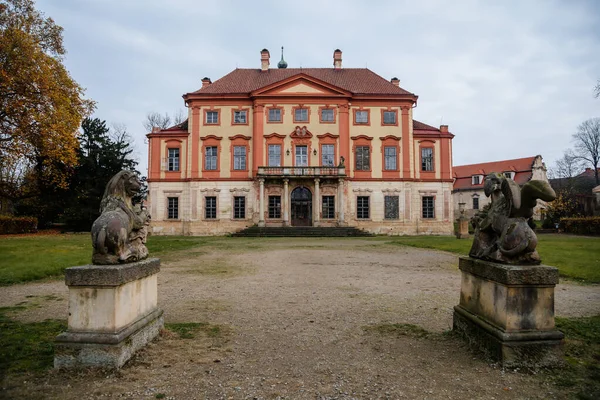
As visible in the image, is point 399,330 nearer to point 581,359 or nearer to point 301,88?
point 581,359

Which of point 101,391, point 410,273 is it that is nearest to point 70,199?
point 410,273

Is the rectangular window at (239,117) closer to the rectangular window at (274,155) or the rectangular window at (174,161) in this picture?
the rectangular window at (274,155)

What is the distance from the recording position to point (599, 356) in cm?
395

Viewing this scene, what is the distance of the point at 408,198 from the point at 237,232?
15024 mm

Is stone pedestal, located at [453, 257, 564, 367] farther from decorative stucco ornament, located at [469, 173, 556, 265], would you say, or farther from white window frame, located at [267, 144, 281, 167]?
white window frame, located at [267, 144, 281, 167]

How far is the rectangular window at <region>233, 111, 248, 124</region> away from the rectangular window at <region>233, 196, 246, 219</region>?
6.76 meters

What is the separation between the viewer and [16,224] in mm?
27562

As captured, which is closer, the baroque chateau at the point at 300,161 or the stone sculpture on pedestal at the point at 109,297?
the stone sculpture on pedestal at the point at 109,297

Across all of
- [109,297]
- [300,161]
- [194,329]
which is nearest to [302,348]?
[194,329]

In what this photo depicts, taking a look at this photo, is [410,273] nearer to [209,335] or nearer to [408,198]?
[209,335]

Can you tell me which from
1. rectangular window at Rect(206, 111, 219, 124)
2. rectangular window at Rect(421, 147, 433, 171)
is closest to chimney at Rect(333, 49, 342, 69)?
rectangular window at Rect(421, 147, 433, 171)

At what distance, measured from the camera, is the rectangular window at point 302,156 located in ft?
108

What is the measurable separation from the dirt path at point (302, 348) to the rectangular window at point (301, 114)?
2579cm

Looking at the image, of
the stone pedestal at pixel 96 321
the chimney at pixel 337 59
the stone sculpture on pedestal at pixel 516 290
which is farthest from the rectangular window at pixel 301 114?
the stone pedestal at pixel 96 321
